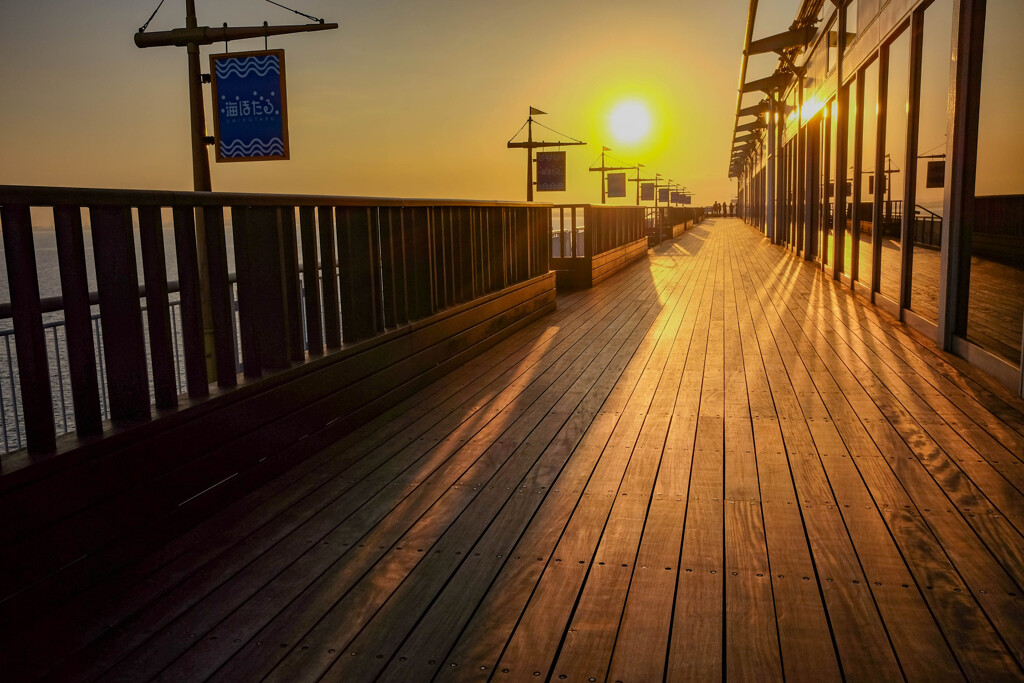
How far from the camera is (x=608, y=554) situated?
2.41 meters

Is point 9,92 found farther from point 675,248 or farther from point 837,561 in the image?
point 837,561

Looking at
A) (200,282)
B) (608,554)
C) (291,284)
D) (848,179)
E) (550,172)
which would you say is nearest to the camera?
(608,554)

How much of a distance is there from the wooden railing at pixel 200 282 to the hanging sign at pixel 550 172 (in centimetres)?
2131

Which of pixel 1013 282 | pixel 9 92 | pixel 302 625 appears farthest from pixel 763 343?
pixel 9 92

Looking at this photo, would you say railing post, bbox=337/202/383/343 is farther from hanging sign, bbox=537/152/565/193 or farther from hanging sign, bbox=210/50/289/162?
hanging sign, bbox=537/152/565/193

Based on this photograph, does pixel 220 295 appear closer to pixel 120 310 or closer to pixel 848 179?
pixel 120 310

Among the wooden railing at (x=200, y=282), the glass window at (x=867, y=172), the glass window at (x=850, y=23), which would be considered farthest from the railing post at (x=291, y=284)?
the glass window at (x=850, y=23)

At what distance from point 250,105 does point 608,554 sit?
24.7ft

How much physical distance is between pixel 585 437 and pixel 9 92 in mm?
17539

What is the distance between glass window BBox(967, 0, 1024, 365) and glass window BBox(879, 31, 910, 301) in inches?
69.8

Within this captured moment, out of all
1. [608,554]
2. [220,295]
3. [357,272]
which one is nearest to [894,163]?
[357,272]

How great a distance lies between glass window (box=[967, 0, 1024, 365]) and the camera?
439 centimetres

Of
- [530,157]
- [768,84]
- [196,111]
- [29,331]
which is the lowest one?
[29,331]

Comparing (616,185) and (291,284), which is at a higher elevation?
(616,185)
